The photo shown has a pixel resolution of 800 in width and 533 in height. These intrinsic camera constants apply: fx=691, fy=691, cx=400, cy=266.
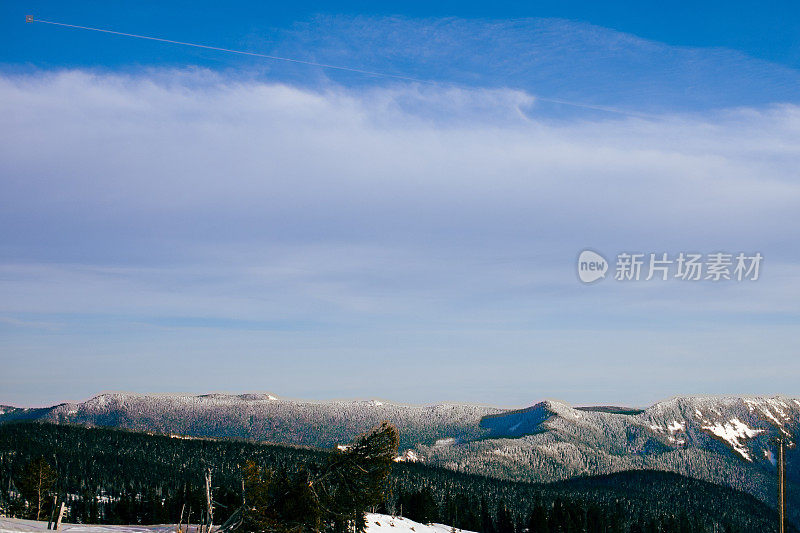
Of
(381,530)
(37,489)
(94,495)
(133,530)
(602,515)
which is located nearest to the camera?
(133,530)

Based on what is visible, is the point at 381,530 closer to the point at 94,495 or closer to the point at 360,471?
the point at 360,471

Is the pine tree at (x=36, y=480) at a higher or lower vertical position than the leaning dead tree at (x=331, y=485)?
lower

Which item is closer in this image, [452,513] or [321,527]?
[321,527]

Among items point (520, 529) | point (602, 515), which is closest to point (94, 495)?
point (520, 529)

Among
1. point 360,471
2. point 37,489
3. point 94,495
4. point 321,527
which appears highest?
point 360,471

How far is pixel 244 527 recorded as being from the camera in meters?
39.9

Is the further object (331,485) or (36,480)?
(36,480)

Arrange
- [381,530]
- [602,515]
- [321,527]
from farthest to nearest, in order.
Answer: [602,515]
[381,530]
[321,527]

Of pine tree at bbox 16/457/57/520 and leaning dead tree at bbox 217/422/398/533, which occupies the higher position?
leaning dead tree at bbox 217/422/398/533

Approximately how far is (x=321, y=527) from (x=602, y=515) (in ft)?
486

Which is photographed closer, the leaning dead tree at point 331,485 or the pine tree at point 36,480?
the leaning dead tree at point 331,485

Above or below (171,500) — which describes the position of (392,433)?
above

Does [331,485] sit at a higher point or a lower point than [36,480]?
higher

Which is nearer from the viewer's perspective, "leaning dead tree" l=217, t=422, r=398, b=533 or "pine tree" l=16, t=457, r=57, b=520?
"leaning dead tree" l=217, t=422, r=398, b=533
